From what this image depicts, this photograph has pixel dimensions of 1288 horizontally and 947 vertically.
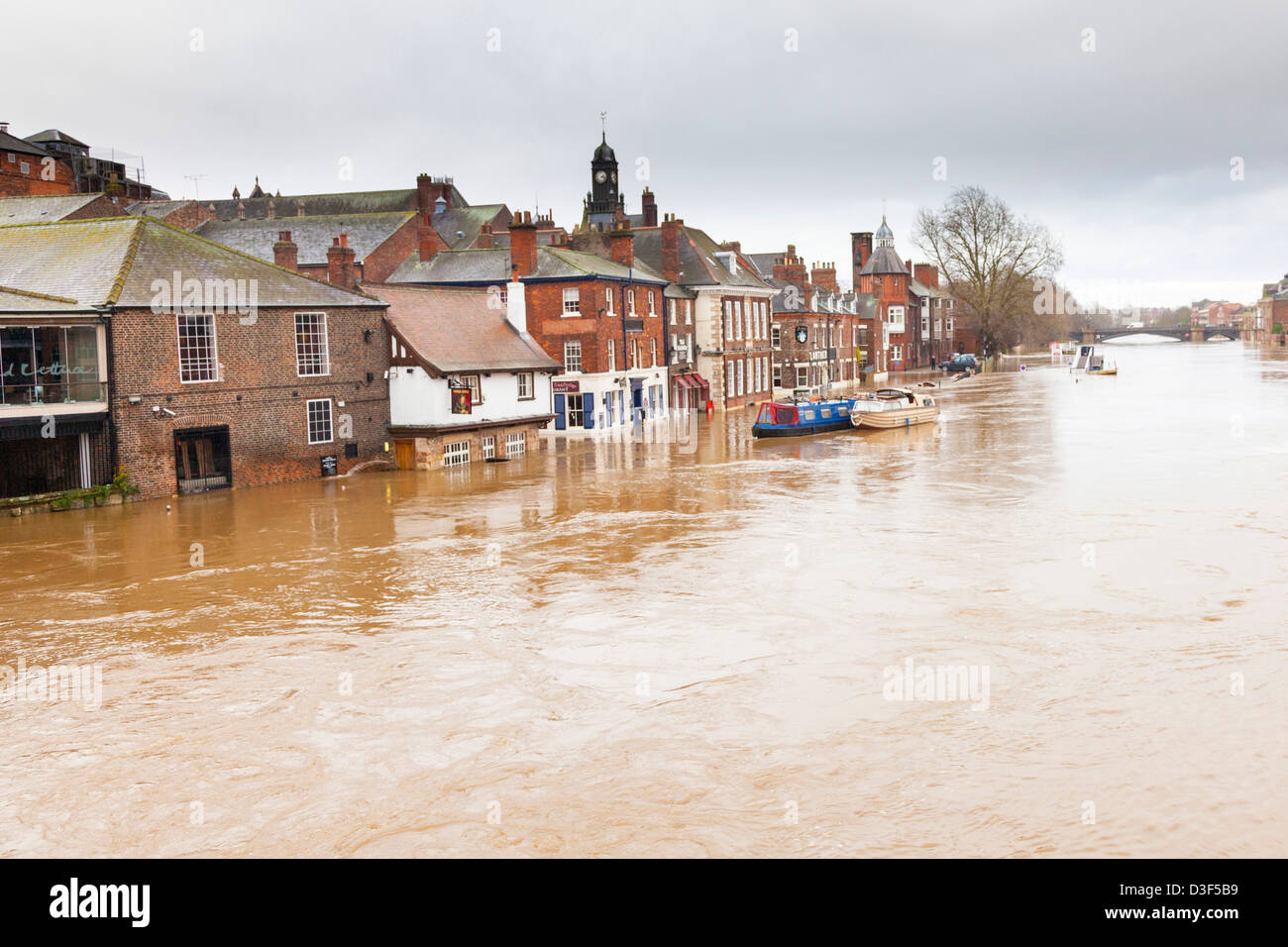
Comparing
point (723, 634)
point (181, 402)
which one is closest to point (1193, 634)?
point (723, 634)

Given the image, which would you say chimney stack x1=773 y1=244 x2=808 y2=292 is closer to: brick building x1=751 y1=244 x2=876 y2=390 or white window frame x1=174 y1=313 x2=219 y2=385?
brick building x1=751 y1=244 x2=876 y2=390

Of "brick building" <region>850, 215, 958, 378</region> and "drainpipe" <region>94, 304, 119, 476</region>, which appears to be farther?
"brick building" <region>850, 215, 958, 378</region>

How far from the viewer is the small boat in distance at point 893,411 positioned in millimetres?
50656

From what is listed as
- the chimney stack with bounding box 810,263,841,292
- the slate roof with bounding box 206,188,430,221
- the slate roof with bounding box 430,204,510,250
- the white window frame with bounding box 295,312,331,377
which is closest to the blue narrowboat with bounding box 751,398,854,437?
the white window frame with bounding box 295,312,331,377

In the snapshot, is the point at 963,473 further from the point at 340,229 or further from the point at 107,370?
the point at 340,229

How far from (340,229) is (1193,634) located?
52.6 metres

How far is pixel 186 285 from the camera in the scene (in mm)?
31891

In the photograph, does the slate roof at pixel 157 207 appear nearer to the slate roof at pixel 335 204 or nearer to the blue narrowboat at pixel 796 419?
the slate roof at pixel 335 204

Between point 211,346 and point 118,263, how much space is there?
10.8 ft

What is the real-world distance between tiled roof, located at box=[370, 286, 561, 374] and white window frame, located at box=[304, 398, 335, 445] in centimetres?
354

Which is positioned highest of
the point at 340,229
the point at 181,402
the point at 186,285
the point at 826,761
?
the point at 340,229

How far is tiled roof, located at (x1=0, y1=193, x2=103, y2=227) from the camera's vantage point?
156ft

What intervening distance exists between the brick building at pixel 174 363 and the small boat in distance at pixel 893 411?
2284cm

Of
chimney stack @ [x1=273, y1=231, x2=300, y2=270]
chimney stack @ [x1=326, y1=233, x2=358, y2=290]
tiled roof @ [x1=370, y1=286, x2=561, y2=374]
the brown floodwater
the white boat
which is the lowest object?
the brown floodwater
